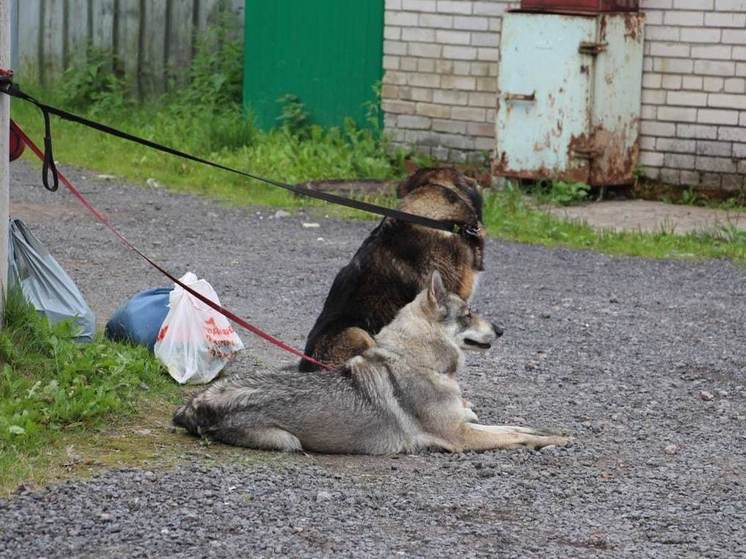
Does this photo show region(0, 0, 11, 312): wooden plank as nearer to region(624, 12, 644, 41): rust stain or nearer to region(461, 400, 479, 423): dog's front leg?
region(461, 400, 479, 423): dog's front leg

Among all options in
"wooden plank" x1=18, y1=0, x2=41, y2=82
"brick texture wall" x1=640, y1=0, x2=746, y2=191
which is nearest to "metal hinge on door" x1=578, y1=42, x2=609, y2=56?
"brick texture wall" x1=640, y1=0, x2=746, y2=191

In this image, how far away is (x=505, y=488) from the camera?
5.21m

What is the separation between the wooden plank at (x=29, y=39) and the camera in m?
16.0

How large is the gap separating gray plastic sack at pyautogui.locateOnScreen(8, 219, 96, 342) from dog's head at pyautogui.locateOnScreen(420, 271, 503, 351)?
1838mm

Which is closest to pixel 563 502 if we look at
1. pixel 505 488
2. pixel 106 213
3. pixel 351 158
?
pixel 505 488

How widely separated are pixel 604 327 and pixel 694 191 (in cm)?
422

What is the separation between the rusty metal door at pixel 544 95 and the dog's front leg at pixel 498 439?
20.3 ft

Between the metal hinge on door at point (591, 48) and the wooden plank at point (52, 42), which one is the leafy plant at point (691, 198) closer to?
the metal hinge on door at point (591, 48)

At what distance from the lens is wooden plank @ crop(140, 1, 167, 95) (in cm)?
1534

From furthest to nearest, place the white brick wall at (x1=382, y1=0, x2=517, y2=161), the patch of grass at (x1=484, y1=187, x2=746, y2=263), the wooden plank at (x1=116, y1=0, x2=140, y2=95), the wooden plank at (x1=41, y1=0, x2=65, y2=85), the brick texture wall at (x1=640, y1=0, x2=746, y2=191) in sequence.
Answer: the wooden plank at (x1=41, y1=0, x2=65, y2=85) → the wooden plank at (x1=116, y1=0, x2=140, y2=95) → the white brick wall at (x1=382, y1=0, x2=517, y2=161) → the brick texture wall at (x1=640, y1=0, x2=746, y2=191) → the patch of grass at (x1=484, y1=187, x2=746, y2=263)

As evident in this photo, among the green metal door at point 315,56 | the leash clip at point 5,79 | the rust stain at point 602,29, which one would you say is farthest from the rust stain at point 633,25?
the leash clip at point 5,79

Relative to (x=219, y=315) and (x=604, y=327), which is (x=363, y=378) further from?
(x=604, y=327)

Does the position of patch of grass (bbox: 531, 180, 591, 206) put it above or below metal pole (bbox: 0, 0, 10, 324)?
below

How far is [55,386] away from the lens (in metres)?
5.79
